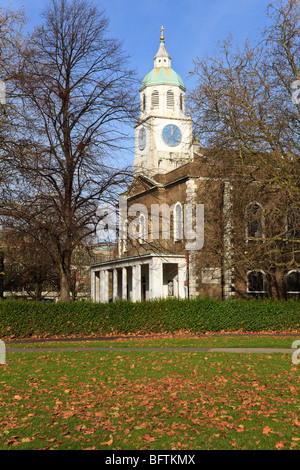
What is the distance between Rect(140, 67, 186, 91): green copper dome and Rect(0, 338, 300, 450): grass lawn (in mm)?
46047

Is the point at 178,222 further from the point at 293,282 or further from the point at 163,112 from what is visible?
the point at 163,112

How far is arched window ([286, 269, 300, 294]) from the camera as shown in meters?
38.4

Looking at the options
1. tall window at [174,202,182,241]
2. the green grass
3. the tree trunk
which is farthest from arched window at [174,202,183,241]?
the green grass

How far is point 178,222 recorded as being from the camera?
40.2 meters

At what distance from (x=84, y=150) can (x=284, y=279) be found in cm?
1977

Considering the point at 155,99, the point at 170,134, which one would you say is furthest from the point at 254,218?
the point at 155,99

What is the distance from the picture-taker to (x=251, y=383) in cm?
1112

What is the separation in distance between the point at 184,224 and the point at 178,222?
83.7 inches

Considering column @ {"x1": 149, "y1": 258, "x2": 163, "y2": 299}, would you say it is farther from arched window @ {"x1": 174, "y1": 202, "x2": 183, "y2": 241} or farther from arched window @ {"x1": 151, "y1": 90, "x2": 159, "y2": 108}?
arched window @ {"x1": 151, "y1": 90, "x2": 159, "y2": 108}

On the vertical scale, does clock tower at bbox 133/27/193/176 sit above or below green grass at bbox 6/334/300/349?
above

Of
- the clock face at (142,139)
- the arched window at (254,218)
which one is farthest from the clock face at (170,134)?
the arched window at (254,218)

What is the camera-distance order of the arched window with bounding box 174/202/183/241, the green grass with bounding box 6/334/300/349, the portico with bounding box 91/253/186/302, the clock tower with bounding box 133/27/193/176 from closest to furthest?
1. the green grass with bounding box 6/334/300/349
2. the portico with bounding box 91/253/186/302
3. the arched window with bounding box 174/202/183/241
4. the clock tower with bounding box 133/27/193/176

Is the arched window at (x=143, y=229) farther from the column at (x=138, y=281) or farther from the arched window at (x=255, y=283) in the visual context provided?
the arched window at (x=255, y=283)
